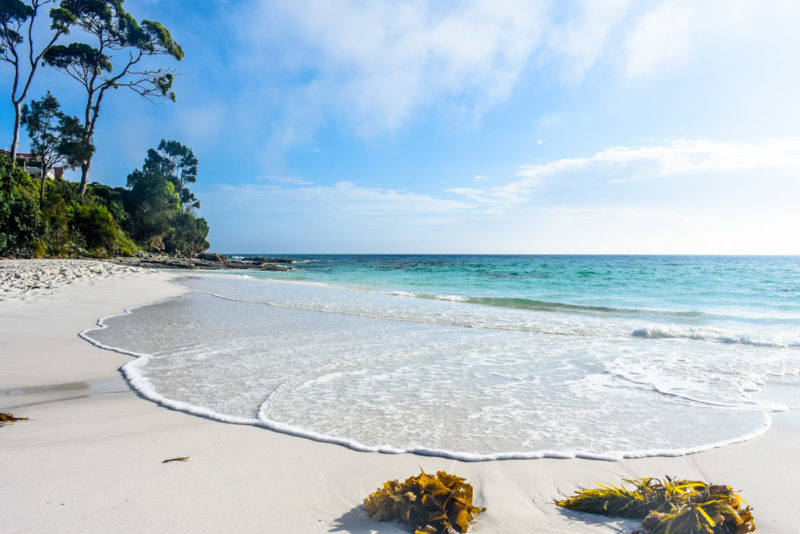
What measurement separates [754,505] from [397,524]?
203 cm

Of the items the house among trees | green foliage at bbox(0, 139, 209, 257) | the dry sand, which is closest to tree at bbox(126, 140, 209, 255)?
green foliage at bbox(0, 139, 209, 257)

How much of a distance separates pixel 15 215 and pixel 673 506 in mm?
27959

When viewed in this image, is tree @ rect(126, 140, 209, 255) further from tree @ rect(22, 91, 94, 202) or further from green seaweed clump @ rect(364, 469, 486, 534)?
green seaweed clump @ rect(364, 469, 486, 534)

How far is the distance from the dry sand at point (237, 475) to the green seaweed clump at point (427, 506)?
0.22 ft

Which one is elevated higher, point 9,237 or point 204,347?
point 9,237

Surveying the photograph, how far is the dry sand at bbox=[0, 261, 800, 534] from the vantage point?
2.14 meters

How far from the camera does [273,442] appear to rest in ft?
10.4

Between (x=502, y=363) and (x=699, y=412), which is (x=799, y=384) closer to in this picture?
(x=699, y=412)

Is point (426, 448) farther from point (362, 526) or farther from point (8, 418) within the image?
point (8, 418)

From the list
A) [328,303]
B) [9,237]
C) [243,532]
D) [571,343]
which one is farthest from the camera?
[9,237]

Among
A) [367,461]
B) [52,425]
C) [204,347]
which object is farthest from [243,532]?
[204,347]

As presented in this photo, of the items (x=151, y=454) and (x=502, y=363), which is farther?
(x=502, y=363)

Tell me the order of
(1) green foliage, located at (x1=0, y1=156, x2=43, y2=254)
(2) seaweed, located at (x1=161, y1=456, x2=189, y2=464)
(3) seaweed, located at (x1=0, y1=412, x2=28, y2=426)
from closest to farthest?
1. (2) seaweed, located at (x1=161, y1=456, x2=189, y2=464)
2. (3) seaweed, located at (x1=0, y1=412, x2=28, y2=426)
3. (1) green foliage, located at (x1=0, y1=156, x2=43, y2=254)

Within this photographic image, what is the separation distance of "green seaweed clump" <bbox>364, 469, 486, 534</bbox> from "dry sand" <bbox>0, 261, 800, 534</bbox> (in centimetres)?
7
